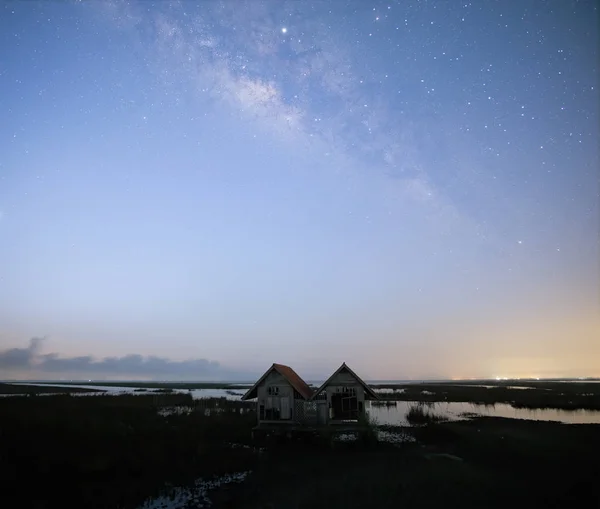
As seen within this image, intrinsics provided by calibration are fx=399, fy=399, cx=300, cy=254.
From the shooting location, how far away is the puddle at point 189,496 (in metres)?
14.5

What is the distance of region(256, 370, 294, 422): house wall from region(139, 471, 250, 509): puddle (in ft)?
36.4

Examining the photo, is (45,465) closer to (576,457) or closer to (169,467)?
(169,467)

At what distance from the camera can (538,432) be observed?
30.6 m

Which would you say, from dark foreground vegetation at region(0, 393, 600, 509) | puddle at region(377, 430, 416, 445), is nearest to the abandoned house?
dark foreground vegetation at region(0, 393, 600, 509)

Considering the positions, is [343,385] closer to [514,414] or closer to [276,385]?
[276,385]

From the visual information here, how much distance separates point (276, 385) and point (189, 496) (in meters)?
14.2

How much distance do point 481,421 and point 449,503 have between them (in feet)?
88.9

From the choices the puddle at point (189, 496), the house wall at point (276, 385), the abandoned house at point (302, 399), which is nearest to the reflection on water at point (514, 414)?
the abandoned house at point (302, 399)

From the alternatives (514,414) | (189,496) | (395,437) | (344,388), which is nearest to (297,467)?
(189,496)

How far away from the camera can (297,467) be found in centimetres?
2033

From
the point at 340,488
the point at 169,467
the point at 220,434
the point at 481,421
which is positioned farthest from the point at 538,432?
the point at 169,467

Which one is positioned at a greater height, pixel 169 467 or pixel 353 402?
pixel 353 402

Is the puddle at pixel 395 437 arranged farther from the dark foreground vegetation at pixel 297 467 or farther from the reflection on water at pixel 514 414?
the reflection on water at pixel 514 414

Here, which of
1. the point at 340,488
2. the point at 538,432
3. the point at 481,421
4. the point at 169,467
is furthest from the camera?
the point at 481,421
